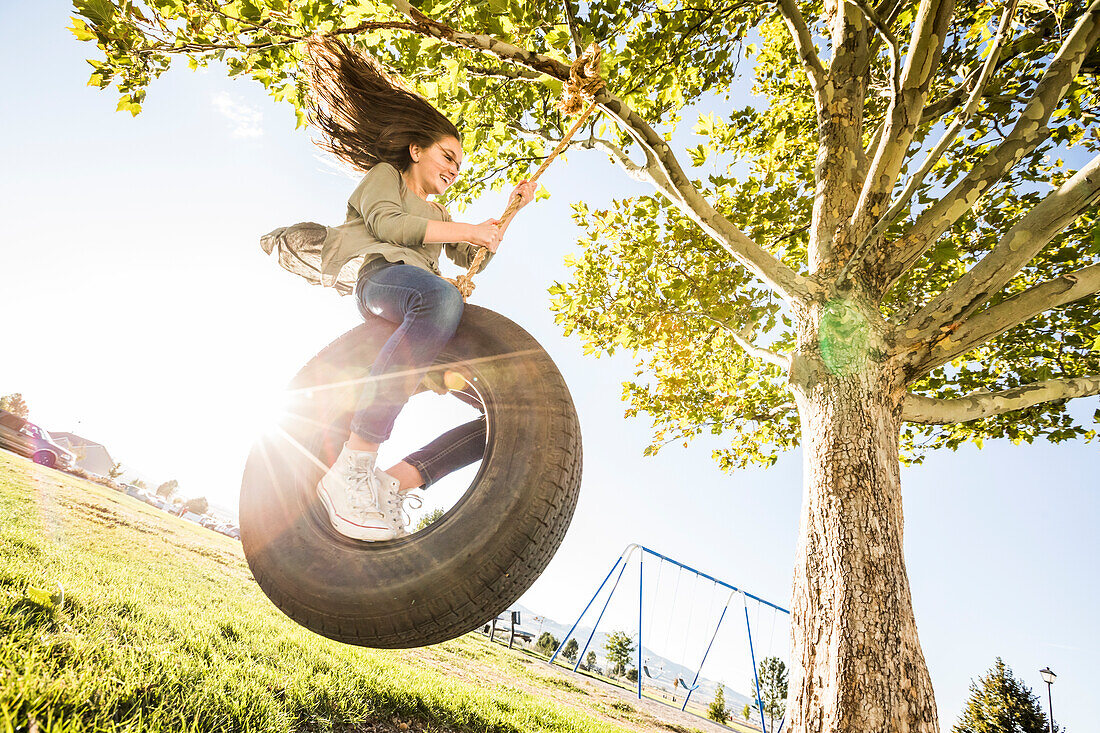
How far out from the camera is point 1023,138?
3500mm

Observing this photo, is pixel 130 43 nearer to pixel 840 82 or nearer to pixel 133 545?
pixel 840 82

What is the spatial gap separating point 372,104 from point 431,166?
491 mm

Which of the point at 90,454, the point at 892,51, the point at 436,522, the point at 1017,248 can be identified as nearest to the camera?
the point at 436,522

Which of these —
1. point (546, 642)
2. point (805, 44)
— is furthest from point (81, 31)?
point (546, 642)

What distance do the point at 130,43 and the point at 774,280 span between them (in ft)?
15.6

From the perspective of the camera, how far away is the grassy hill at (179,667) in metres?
2.18

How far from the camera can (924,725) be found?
2.44 meters

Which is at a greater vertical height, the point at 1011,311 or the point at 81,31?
the point at 1011,311

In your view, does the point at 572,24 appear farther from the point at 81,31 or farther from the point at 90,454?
the point at 90,454

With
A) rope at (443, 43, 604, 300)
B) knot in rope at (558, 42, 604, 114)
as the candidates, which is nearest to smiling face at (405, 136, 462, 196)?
rope at (443, 43, 604, 300)

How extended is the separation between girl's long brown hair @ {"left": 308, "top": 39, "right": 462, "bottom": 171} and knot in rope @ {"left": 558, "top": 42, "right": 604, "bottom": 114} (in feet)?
2.18

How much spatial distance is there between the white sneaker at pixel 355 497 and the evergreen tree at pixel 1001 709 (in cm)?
2875

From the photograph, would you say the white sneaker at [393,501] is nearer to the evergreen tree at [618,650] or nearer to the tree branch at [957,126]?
the tree branch at [957,126]

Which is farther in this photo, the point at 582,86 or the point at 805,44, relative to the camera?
the point at 805,44
